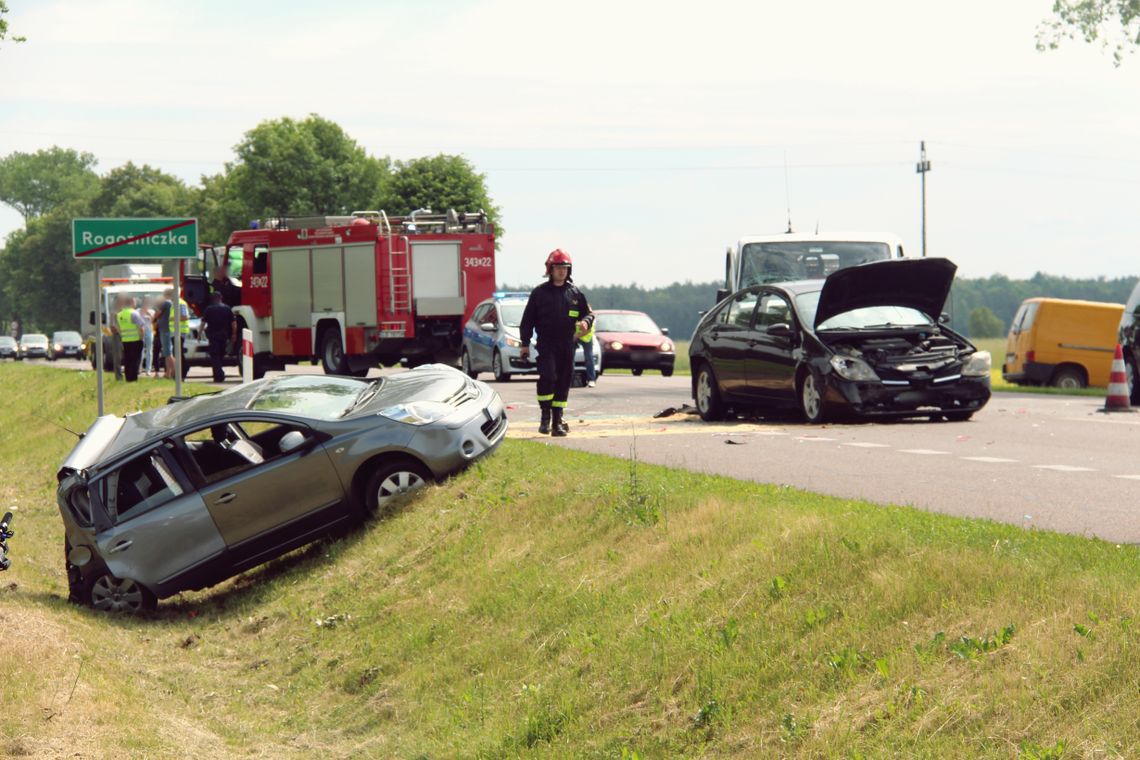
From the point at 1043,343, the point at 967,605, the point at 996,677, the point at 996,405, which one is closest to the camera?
the point at 996,677

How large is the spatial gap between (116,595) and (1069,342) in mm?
22802

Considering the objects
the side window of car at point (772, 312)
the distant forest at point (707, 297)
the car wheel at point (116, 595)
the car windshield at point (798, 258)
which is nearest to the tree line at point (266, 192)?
the distant forest at point (707, 297)

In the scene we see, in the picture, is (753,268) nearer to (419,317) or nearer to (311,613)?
(419,317)

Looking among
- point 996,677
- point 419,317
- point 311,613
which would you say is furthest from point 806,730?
point 419,317

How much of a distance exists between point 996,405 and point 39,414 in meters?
19.3

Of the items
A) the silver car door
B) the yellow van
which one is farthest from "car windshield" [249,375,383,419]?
the yellow van

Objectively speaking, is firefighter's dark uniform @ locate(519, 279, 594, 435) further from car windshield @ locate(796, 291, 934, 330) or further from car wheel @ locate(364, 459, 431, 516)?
car wheel @ locate(364, 459, 431, 516)

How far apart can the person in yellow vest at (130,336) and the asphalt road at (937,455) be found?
1036 cm

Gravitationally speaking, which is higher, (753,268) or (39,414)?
(753,268)

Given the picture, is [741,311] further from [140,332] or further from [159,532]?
[140,332]

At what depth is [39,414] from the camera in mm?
33312

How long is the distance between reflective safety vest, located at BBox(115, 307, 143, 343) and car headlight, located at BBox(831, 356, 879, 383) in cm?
1637

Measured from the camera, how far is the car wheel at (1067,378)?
105 ft

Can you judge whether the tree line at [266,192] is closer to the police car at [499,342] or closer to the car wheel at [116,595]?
the police car at [499,342]
